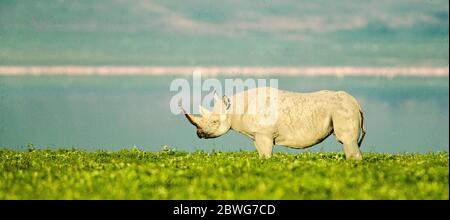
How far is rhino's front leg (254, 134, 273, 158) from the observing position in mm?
18953

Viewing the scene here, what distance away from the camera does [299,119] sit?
61.9ft

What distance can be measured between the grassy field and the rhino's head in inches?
57.0

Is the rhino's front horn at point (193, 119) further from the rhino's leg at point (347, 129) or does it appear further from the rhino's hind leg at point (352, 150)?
the rhino's hind leg at point (352, 150)

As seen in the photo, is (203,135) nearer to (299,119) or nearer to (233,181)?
(299,119)

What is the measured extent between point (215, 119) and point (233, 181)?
5.31m

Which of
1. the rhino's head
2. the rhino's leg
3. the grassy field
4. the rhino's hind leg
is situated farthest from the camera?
the rhino's head

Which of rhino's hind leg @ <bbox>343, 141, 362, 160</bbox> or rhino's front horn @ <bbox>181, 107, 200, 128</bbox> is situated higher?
rhino's front horn @ <bbox>181, 107, 200, 128</bbox>

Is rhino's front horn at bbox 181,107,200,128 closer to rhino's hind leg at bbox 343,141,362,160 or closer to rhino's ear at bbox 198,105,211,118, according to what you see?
rhino's ear at bbox 198,105,211,118

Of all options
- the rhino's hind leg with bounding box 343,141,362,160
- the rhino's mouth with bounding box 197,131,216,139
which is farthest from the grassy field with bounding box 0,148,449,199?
the rhino's mouth with bounding box 197,131,216,139

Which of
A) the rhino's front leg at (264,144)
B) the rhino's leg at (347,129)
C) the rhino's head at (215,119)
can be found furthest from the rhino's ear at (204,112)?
the rhino's leg at (347,129)

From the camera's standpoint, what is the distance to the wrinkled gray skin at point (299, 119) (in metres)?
18.8

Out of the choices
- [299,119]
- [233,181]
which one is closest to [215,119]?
[299,119]

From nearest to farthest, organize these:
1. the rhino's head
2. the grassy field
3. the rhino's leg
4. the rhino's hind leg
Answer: the grassy field, the rhino's leg, the rhino's hind leg, the rhino's head
